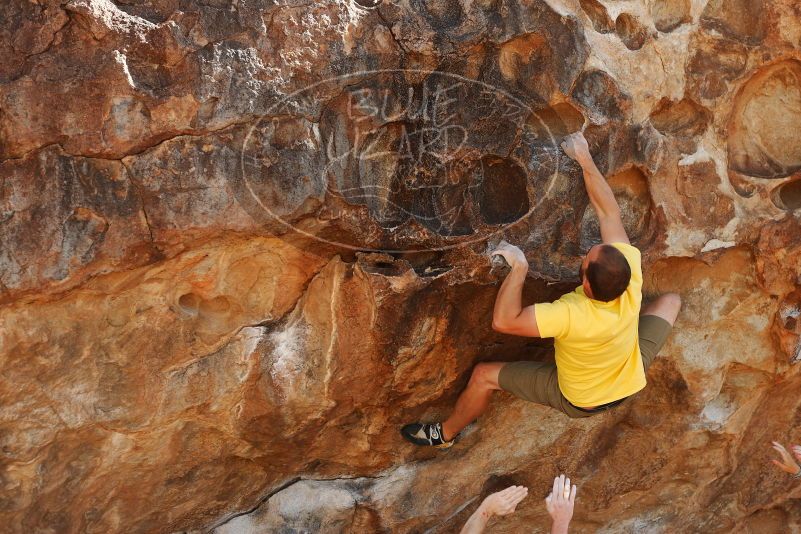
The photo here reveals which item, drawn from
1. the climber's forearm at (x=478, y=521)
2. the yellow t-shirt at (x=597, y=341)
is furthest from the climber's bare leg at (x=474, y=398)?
the climber's forearm at (x=478, y=521)

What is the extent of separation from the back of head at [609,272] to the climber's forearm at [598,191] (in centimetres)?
23

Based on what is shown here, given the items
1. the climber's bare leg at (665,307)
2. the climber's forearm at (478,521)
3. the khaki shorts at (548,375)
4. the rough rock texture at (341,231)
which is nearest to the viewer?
the rough rock texture at (341,231)

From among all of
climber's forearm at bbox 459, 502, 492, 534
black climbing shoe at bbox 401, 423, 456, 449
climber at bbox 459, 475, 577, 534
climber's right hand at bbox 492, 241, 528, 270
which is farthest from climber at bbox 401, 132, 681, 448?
climber's forearm at bbox 459, 502, 492, 534

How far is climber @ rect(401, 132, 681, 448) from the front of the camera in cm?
300

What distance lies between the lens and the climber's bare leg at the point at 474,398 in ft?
11.2

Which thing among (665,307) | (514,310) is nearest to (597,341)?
(514,310)

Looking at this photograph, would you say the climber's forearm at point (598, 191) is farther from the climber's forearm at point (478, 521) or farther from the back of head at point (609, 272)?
the climber's forearm at point (478, 521)

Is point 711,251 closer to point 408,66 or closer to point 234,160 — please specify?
point 408,66

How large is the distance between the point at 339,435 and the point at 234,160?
1.18m

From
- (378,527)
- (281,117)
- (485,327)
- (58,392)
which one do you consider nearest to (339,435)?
(378,527)

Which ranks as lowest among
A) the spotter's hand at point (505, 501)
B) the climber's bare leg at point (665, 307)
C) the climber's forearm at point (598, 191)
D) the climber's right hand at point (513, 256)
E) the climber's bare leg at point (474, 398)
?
the spotter's hand at point (505, 501)

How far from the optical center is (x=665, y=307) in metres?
3.47

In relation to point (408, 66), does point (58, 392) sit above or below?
below

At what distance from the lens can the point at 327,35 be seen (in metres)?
2.95
